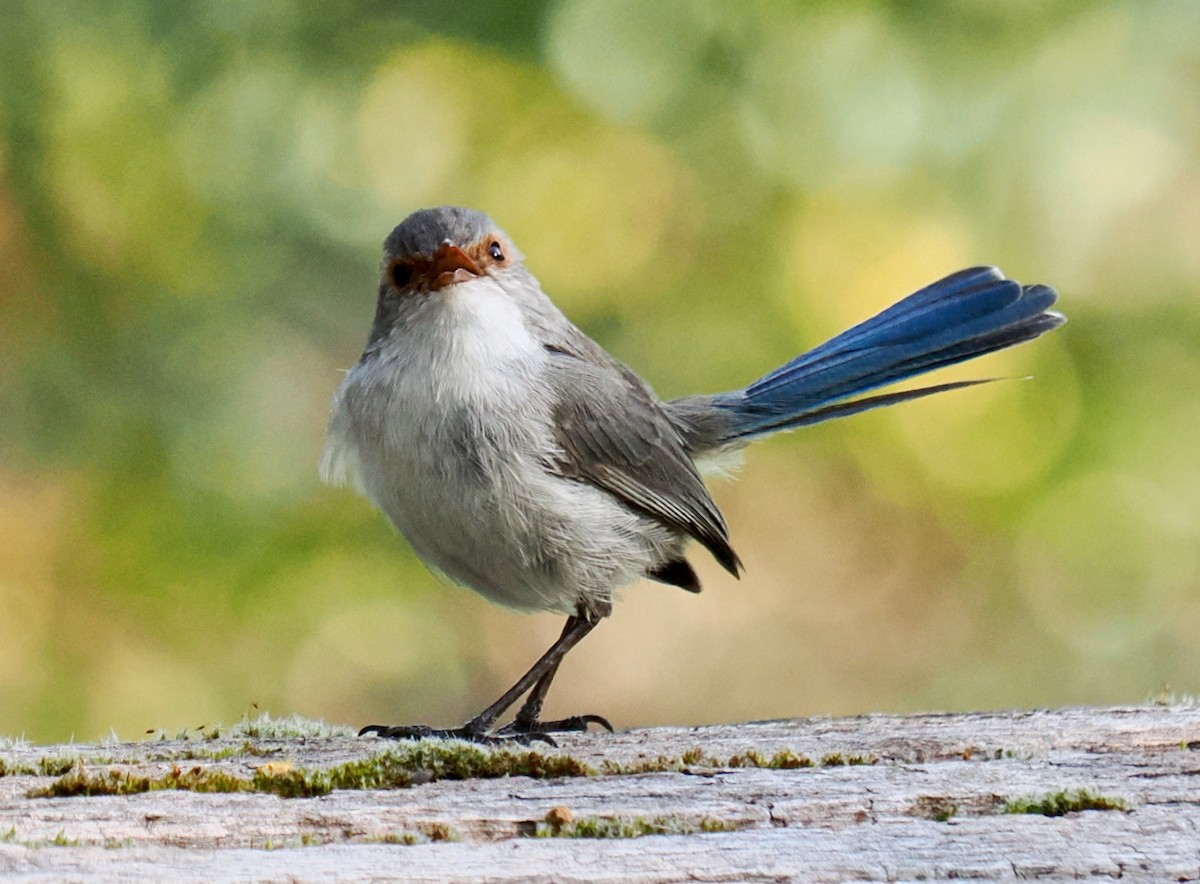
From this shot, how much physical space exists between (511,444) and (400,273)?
0.66 m

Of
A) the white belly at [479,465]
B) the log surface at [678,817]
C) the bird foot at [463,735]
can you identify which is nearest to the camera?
the log surface at [678,817]

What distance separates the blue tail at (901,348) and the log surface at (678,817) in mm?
1661

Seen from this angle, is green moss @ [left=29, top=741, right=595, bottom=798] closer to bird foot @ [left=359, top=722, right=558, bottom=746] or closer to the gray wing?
bird foot @ [left=359, top=722, right=558, bottom=746]

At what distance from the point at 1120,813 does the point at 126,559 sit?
3.79m

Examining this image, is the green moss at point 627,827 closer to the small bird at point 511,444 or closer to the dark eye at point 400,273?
the small bird at point 511,444

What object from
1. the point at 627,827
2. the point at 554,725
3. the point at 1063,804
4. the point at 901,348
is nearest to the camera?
the point at 627,827

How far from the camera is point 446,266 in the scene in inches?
166

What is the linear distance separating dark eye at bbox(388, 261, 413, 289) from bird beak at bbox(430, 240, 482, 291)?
98 mm

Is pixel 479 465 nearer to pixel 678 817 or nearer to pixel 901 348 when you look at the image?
pixel 678 817

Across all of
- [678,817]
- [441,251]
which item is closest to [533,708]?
[441,251]

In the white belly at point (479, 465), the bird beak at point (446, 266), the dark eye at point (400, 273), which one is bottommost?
the white belly at point (479, 465)

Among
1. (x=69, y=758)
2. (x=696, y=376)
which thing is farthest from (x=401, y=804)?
(x=696, y=376)

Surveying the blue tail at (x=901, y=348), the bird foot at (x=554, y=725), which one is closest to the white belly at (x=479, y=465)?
the bird foot at (x=554, y=725)

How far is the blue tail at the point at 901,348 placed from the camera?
194 inches
